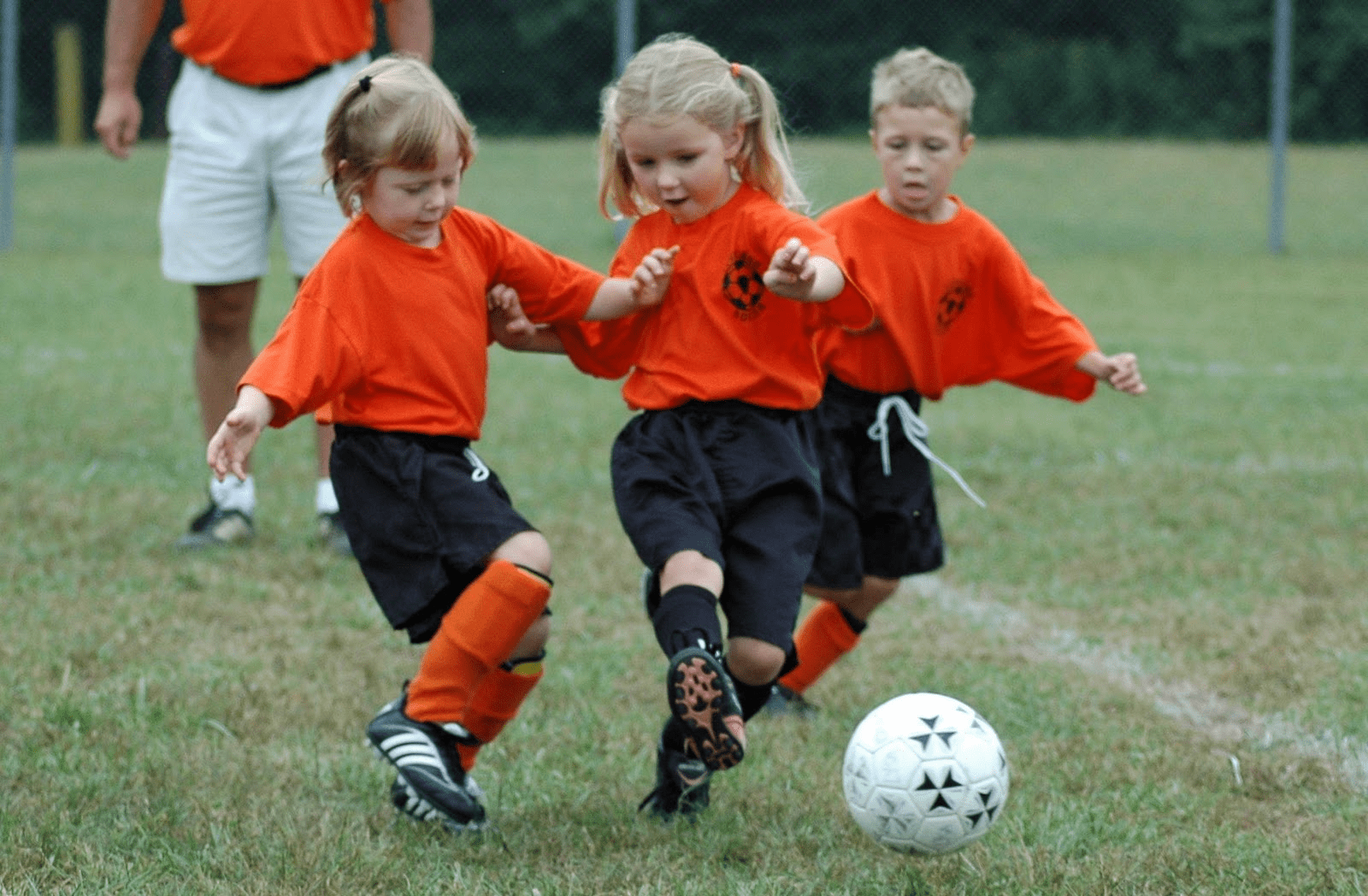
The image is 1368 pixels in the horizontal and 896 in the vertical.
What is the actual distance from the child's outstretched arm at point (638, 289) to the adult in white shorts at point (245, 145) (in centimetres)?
220

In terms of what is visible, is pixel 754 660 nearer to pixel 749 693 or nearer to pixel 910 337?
pixel 749 693

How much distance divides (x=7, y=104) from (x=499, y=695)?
1221 centimetres

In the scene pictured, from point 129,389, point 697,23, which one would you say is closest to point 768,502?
point 129,389

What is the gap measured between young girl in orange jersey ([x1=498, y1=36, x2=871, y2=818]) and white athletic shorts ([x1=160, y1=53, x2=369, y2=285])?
2247 millimetres

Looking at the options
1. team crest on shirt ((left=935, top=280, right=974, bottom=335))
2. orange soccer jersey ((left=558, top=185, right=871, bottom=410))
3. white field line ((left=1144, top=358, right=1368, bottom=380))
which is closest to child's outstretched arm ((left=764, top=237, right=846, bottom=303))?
orange soccer jersey ((left=558, top=185, right=871, bottom=410))

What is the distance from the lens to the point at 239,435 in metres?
2.87

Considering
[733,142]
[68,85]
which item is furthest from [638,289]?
[68,85]

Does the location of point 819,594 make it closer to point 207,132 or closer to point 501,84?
point 207,132

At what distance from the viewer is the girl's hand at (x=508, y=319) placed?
3.36 m

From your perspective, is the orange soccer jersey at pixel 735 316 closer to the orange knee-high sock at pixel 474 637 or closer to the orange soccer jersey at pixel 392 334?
the orange soccer jersey at pixel 392 334

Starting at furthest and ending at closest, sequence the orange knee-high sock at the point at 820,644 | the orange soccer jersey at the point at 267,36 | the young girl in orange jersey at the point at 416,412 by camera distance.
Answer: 1. the orange soccer jersey at the point at 267,36
2. the orange knee-high sock at the point at 820,644
3. the young girl in orange jersey at the point at 416,412

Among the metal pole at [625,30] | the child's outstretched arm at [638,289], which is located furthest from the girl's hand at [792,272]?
the metal pole at [625,30]

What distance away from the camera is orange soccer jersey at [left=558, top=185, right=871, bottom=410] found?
10.9ft

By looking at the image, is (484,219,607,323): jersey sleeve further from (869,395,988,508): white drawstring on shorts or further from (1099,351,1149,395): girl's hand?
(1099,351,1149,395): girl's hand
